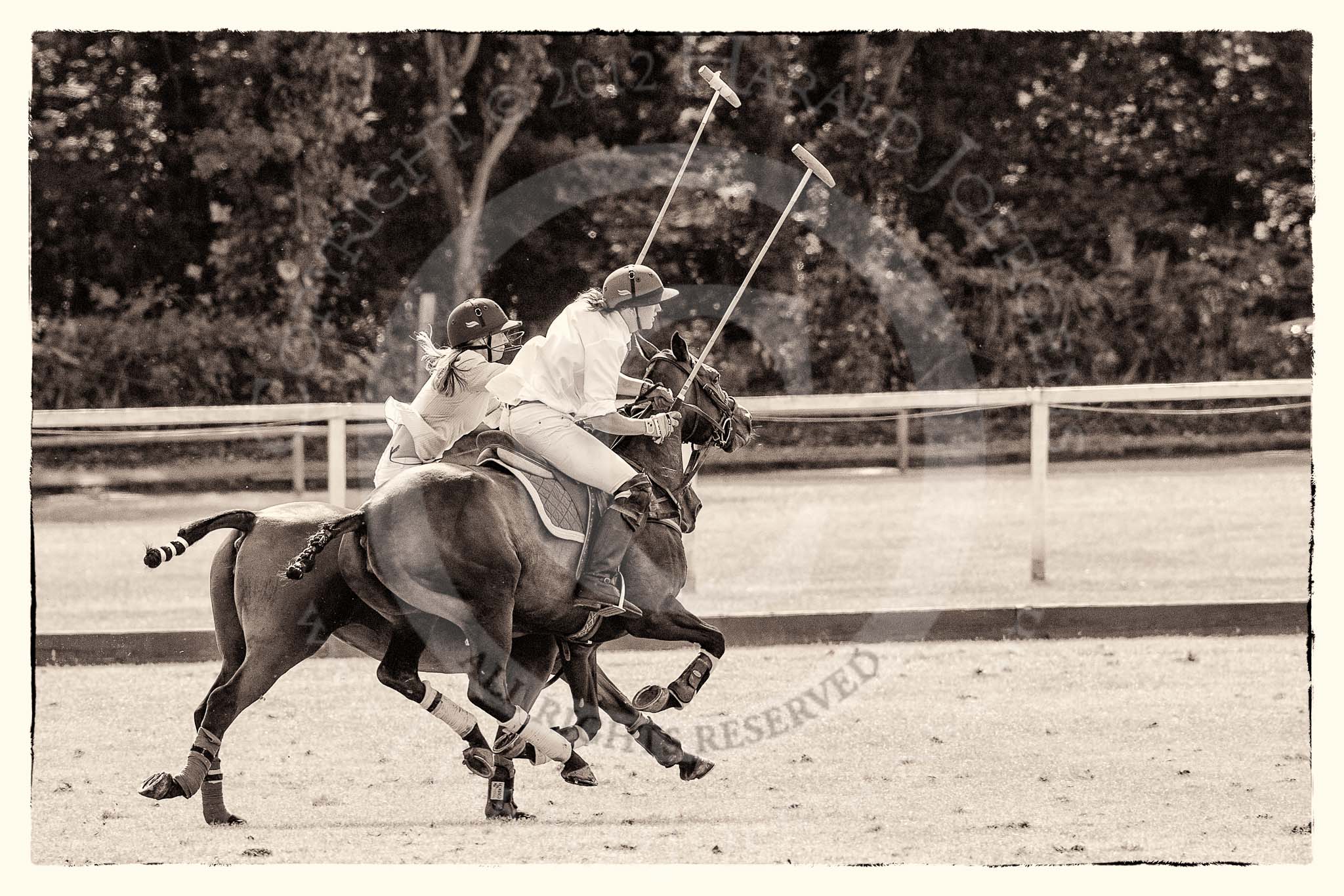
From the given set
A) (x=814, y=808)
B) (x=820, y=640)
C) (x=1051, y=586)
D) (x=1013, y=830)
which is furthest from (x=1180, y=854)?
(x=1051, y=586)

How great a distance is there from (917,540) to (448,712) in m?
9.00

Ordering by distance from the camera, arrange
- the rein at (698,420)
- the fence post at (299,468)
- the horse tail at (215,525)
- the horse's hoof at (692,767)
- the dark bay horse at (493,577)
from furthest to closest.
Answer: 1. the fence post at (299,468)
2. the rein at (698,420)
3. the horse's hoof at (692,767)
4. the horse tail at (215,525)
5. the dark bay horse at (493,577)

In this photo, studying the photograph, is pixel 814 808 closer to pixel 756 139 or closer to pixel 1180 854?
pixel 1180 854

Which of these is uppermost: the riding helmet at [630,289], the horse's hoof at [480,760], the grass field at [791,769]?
the riding helmet at [630,289]

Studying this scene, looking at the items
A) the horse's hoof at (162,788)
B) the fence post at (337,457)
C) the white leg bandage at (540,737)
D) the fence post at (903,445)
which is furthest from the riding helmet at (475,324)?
the fence post at (903,445)

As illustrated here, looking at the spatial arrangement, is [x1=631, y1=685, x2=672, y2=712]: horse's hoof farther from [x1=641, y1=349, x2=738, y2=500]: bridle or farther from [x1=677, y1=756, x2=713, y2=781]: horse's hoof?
[x1=641, y1=349, x2=738, y2=500]: bridle

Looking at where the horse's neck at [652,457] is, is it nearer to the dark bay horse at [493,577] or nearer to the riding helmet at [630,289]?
the dark bay horse at [493,577]

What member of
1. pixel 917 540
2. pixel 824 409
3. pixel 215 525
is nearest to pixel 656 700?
pixel 215 525

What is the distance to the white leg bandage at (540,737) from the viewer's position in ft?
20.2

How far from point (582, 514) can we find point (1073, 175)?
1696 cm

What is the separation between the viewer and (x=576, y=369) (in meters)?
6.59

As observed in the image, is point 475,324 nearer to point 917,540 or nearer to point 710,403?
point 710,403

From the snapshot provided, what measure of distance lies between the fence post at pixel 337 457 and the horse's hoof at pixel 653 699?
4.56 m

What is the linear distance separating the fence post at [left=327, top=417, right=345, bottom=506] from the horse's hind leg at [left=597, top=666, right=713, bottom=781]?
14.2 ft
